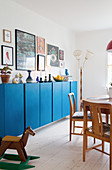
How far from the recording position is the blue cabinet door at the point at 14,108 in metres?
3.48

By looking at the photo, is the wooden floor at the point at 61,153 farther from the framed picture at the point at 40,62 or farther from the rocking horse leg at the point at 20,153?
the framed picture at the point at 40,62

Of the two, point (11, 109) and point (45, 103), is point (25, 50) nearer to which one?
point (45, 103)

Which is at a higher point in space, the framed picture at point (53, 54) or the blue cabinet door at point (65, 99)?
the framed picture at point (53, 54)

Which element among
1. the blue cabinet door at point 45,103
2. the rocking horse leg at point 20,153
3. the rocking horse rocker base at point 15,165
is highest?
the blue cabinet door at point 45,103

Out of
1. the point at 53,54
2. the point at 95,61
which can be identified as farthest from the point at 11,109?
the point at 95,61

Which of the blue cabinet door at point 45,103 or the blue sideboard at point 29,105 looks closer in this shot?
the blue sideboard at point 29,105

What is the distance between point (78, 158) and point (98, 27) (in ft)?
14.6

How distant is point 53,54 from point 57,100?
1.39m

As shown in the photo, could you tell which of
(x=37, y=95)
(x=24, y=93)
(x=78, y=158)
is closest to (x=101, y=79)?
(x=37, y=95)

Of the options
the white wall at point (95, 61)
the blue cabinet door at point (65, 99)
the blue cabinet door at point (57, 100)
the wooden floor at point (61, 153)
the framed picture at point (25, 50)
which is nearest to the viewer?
the wooden floor at point (61, 153)

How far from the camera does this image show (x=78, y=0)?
4086 millimetres

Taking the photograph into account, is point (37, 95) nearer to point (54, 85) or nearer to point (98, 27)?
point (54, 85)

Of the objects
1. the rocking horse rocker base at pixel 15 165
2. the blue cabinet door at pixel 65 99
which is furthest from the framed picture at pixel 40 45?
the rocking horse rocker base at pixel 15 165

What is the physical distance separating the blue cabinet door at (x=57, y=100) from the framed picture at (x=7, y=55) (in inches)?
51.0
